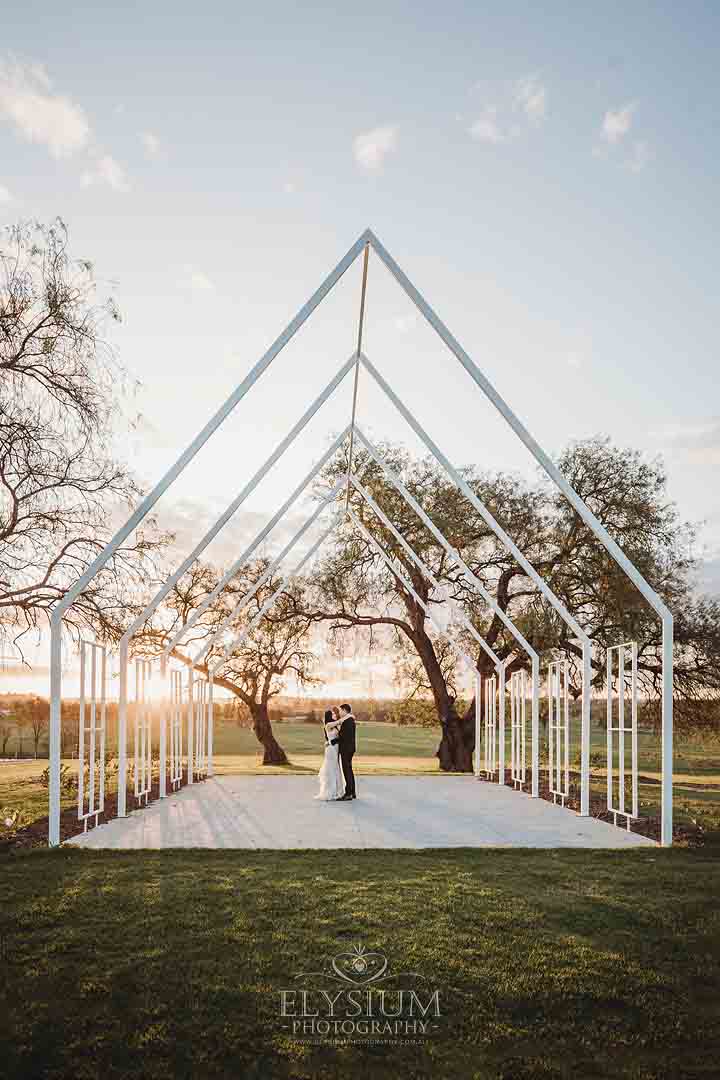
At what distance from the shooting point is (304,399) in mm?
12250

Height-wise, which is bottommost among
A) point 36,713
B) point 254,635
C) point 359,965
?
point 36,713

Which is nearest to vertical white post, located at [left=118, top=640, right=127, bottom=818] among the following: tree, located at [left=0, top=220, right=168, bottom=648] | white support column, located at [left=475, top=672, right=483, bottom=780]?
tree, located at [left=0, top=220, right=168, bottom=648]

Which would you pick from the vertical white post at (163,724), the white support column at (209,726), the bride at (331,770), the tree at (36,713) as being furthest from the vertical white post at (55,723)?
the tree at (36,713)

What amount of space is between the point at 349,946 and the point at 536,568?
14168 millimetres

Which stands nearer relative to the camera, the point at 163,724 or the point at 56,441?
the point at 56,441

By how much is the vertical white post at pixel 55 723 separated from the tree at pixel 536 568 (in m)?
10.6

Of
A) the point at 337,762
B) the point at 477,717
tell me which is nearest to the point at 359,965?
the point at 337,762

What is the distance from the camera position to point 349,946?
5.09 meters

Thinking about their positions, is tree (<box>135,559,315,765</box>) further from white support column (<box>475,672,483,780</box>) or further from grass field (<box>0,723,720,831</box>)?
white support column (<box>475,672,483,780</box>)

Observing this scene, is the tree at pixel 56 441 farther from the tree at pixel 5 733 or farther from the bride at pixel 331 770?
the tree at pixel 5 733

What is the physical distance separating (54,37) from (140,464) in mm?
5002

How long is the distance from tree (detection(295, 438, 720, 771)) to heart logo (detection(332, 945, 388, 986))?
1265 centimetres

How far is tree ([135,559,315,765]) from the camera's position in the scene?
22.0 metres

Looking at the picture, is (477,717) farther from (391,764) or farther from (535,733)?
(391,764)
